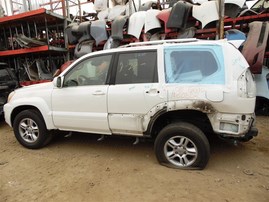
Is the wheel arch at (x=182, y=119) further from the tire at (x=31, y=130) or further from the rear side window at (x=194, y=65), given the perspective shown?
the tire at (x=31, y=130)

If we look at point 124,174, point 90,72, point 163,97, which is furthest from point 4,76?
point 163,97

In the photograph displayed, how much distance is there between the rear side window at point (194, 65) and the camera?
3.07 m

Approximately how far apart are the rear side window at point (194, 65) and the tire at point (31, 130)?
2508 mm

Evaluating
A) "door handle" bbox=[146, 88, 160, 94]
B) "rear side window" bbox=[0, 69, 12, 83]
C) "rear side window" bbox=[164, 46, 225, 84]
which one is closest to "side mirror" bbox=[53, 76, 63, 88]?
"door handle" bbox=[146, 88, 160, 94]

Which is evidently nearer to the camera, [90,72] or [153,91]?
[153,91]

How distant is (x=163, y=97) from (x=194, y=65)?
62cm

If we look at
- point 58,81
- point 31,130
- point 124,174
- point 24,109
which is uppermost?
point 58,81

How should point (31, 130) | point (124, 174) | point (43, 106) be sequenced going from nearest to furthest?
point (124, 174) < point (43, 106) < point (31, 130)

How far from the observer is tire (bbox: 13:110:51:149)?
420 centimetres

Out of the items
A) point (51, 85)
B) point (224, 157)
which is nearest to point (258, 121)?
point (224, 157)

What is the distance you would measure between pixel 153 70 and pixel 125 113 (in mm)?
778

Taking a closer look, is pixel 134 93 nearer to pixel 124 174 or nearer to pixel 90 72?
pixel 90 72

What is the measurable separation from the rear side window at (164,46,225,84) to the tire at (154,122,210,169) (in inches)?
26.6

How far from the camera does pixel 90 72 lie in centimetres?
386
